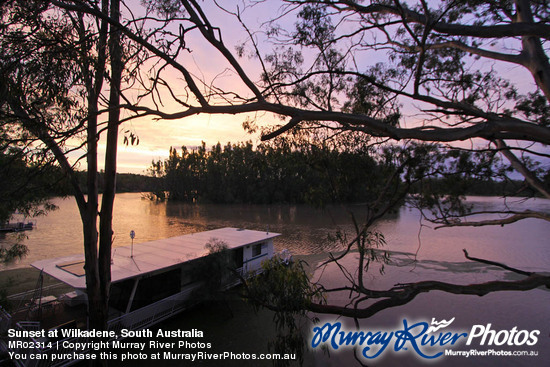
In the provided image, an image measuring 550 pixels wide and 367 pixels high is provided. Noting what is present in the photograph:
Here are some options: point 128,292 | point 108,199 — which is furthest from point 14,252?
point 108,199

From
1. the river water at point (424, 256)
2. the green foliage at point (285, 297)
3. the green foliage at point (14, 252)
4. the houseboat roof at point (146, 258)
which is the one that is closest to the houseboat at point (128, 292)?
the houseboat roof at point (146, 258)

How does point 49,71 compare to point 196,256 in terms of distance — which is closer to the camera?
point 49,71

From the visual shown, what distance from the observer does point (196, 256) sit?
24.3 ft

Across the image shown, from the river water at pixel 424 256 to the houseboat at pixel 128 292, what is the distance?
3.27 meters

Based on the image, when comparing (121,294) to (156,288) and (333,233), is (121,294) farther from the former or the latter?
(333,233)

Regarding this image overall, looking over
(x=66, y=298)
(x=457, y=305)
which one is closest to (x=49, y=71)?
(x=66, y=298)

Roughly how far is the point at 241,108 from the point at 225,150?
1401 inches

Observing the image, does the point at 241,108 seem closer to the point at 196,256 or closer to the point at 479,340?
the point at 196,256

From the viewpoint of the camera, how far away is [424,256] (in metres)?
12.0

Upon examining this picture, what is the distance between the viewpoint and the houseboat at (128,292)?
4824 mm

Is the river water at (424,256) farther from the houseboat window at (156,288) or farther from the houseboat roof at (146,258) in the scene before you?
the houseboat window at (156,288)

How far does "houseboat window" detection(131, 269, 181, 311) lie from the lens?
634 centimetres

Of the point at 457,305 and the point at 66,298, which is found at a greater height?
the point at 66,298
